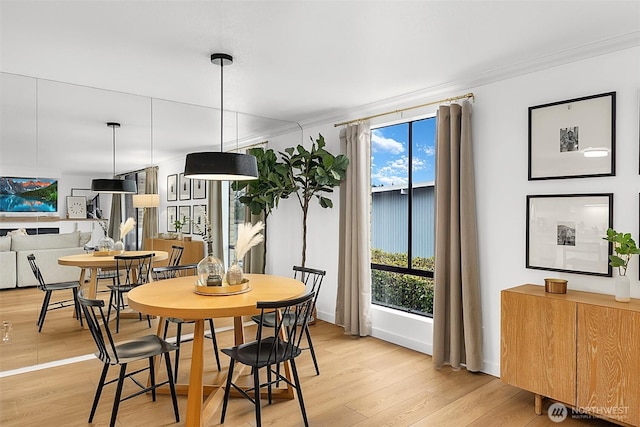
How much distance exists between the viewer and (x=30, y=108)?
3412 mm

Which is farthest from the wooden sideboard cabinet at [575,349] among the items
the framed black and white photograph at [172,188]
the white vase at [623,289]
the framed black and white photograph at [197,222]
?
the framed black and white photograph at [172,188]

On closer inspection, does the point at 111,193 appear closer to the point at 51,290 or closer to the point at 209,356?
the point at 51,290

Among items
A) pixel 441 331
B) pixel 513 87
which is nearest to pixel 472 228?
pixel 441 331

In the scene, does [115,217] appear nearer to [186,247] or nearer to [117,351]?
[186,247]

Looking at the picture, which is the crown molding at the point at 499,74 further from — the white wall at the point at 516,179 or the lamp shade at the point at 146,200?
the lamp shade at the point at 146,200

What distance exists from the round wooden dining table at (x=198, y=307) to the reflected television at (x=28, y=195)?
1.29 meters

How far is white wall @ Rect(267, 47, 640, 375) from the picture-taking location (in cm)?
276

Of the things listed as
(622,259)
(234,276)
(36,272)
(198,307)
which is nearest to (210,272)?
(234,276)

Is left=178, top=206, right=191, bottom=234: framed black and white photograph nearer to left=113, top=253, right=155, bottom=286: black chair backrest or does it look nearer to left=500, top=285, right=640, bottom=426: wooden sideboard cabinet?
left=113, top=253, right=155, bottom=286: black chair backrest

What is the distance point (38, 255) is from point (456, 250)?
3592 millimetres

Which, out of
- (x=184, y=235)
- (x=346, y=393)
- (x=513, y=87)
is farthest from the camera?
(x=184, y=235)

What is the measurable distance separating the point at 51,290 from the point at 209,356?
147 cm

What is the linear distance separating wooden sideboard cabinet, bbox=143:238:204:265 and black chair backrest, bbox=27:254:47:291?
2.99ft

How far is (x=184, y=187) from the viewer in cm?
410
